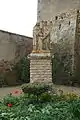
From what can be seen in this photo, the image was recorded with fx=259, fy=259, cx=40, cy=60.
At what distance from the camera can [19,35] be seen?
11.2 metres

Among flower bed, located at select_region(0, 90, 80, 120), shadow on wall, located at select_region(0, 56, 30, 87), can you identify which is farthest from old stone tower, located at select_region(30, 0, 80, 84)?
flower bed, located at select_region(0, 90, 80, 120)

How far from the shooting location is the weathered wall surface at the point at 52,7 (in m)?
11.4

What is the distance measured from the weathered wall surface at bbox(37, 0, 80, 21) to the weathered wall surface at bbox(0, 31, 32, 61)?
1.95m

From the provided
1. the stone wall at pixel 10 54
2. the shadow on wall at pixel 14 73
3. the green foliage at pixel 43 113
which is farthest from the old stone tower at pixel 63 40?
the green foliage at pixel 43 113

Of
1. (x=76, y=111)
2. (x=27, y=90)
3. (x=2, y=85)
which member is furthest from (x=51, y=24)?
(x=76, y=111)

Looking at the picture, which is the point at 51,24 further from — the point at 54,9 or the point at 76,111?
the point at 76,111

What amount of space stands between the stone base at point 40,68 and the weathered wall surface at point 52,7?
542 cm

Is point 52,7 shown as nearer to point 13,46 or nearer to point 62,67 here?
point 13,46

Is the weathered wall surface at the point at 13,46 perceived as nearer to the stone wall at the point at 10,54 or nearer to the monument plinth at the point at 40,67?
the stone wall at the point at 10,54

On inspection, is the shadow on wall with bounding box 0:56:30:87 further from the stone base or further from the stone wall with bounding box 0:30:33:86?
the stone base

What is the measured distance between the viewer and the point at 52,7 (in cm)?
1266

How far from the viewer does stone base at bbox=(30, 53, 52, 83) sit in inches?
244

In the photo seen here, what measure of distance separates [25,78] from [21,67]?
526 mm

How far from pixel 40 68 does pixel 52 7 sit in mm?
7036
